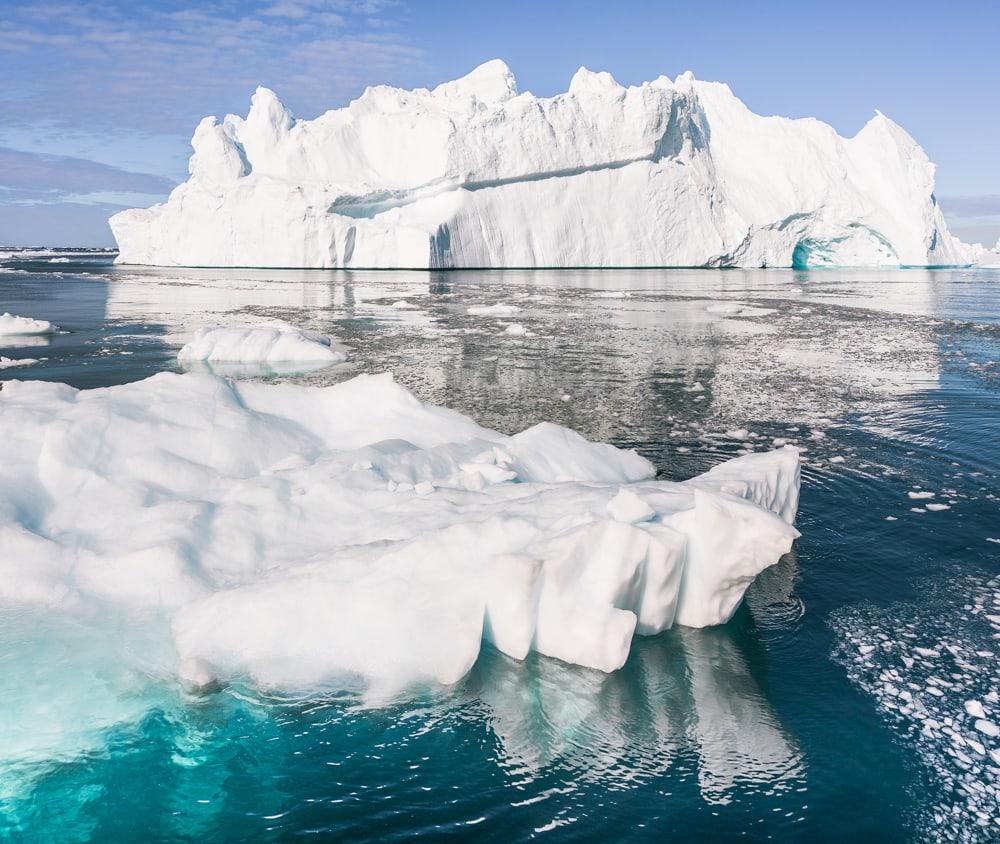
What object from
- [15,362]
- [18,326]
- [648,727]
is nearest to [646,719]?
[648,727]

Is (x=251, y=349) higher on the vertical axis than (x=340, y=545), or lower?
higher

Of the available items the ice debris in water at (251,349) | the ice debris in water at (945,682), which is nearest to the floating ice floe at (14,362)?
the ice debris in water at (251,349)

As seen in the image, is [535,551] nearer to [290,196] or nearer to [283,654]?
[283,654]

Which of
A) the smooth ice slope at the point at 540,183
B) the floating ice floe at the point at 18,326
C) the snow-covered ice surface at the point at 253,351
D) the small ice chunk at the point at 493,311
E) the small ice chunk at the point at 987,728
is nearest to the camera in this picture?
the small ice chunk at the point at 987,728

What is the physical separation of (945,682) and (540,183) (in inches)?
1627

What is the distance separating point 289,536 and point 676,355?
34.3ft

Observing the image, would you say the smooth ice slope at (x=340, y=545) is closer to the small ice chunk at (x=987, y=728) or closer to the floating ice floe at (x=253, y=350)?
the small ice chunk at (x=987, y=728)

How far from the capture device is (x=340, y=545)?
4.57m

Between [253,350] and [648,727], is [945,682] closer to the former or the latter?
[648,727]

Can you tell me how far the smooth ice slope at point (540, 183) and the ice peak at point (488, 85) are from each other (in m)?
0.10

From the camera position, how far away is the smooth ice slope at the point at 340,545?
3.79 m

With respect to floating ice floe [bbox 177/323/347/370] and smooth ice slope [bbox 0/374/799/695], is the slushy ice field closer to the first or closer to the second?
smooth ice slope [bbox 0/374/799/695]

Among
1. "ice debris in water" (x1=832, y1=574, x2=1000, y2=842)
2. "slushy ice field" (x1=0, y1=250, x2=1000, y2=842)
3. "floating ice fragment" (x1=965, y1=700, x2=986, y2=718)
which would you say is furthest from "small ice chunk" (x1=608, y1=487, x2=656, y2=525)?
"floating ice fragment" (x1=965, y1=700, x2=986, y2=718)

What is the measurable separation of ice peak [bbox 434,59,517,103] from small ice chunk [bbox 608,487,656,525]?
154 feet
